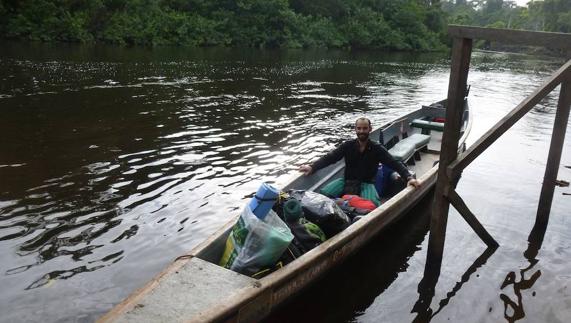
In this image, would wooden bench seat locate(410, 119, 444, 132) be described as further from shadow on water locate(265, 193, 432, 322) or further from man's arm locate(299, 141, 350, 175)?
man's arm locate(299, 141, 350, 175)

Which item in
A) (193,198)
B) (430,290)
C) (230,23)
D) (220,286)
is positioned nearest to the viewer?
(220,286)

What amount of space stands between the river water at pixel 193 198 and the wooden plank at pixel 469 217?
0.21 metres

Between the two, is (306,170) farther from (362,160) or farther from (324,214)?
(324,214)

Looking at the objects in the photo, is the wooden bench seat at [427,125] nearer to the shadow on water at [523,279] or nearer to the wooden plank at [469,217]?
the shadow on water at [523,279]

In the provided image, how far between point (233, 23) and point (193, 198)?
35101mm

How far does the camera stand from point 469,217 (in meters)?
6.34

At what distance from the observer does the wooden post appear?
541 cm

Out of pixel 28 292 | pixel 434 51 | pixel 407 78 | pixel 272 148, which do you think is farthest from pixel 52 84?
pixel 434 51

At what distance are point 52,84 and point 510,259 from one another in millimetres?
15711

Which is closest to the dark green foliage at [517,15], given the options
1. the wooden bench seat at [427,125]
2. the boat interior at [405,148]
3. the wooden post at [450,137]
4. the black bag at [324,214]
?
the boat interior at [405,148]

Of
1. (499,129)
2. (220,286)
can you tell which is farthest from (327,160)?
(220,286)

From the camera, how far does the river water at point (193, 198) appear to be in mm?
5609

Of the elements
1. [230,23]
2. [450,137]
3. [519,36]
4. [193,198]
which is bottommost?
[193,198]

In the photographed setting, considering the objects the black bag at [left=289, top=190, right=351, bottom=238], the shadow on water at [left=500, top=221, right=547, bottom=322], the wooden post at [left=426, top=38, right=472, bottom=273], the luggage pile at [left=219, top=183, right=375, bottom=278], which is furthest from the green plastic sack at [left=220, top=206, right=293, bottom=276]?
the shadow on water at [left=500, top=221, right=547, bottom=322]
